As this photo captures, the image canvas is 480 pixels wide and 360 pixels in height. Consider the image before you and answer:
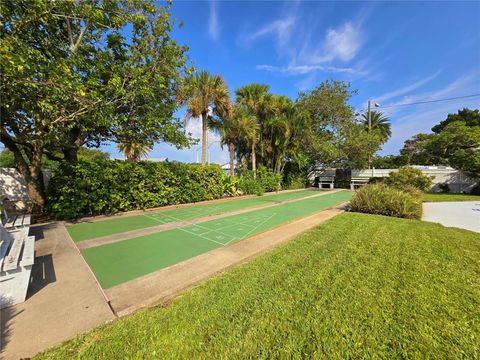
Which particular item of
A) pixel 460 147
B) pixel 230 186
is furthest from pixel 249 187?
pixel 460 147

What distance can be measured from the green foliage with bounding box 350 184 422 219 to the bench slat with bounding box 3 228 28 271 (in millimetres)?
9656

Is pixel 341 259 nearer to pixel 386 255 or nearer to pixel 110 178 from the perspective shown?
pixel 386 255

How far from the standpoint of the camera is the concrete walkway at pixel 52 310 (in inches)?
79.0

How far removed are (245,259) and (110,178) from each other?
6.06 meters

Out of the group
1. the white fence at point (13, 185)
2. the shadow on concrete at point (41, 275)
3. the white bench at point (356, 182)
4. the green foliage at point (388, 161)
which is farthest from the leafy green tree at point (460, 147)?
the white fence at point (13, 185)

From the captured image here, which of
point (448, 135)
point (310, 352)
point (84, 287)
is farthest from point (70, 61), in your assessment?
point (448, 135)

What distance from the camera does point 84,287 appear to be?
2916 mm

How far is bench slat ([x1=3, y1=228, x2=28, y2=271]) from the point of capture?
2.52 m

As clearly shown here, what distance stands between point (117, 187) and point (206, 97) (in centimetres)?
773

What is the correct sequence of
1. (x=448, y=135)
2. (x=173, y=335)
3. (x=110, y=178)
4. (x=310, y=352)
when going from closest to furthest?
(x=310, y=352) → (x=173, y=335) → (x=110, y=178) → (x=448, y=135)

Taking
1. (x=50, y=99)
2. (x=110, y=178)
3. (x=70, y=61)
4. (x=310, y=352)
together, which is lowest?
(x=310, y=352)

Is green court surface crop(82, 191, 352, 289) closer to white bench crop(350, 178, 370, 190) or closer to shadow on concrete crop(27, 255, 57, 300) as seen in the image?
shadow on concrete crop(27, 255, 57, 300)

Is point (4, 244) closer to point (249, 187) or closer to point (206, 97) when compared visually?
point (206, 97)

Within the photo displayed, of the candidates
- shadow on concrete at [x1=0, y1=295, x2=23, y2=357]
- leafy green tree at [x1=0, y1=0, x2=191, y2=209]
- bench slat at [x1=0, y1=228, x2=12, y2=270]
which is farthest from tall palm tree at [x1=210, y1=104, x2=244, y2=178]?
shadow on concrete at [x1=0, y1=295, x2=23, y2=357]
